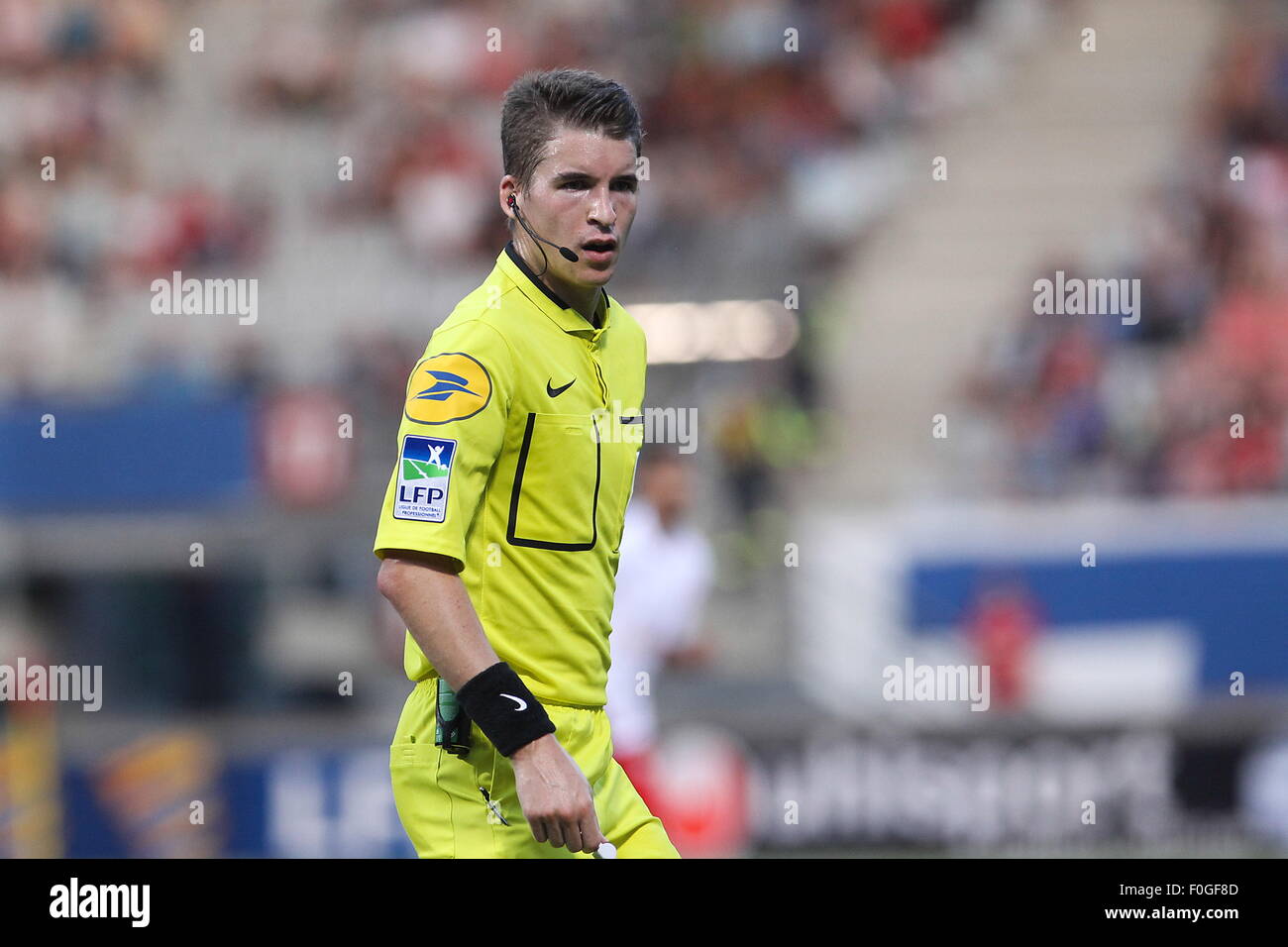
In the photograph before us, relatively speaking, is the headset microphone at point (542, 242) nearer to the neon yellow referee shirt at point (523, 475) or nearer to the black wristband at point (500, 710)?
the neon yellow referee shirt at point (523, 475)

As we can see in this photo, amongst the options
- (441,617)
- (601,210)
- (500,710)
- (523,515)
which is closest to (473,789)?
(500,710)

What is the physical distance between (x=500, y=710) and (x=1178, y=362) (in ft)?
37.0

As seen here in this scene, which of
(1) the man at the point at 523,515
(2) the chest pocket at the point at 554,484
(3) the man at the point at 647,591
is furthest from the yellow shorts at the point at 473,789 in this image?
(3) the man at the point at 647,591

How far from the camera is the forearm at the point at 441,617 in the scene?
10.7 ft

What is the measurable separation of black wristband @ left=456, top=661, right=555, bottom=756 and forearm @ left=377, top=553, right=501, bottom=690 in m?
0.02

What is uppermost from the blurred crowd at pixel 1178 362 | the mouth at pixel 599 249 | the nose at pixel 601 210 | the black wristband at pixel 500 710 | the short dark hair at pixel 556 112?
the blurred crowd at pixel 1178 362

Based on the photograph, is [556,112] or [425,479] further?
[556,112]

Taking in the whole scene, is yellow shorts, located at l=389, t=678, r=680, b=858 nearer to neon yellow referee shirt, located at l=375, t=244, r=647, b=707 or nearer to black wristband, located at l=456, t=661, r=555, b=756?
neon yellow referee shirt, located at l=375, t=244, r=647, b=707

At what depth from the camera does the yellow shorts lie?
3.45 meters

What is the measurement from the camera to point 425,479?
329cm

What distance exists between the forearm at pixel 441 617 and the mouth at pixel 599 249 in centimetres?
68

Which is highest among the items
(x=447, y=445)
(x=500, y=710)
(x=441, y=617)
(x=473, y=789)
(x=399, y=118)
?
(x=399, y=118)

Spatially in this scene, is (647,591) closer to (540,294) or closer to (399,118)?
(540,294)

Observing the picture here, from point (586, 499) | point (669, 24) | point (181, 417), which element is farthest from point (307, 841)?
point (669, 24)
